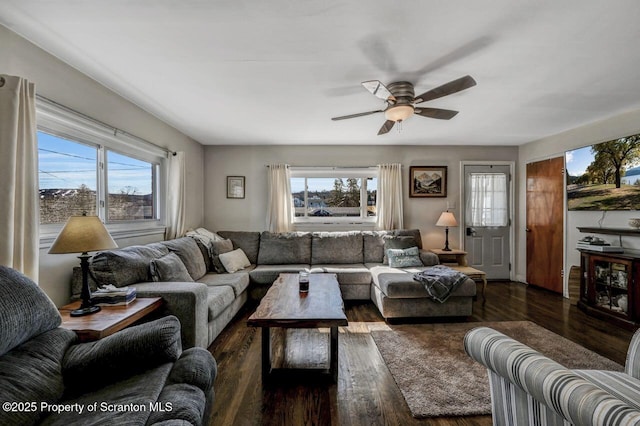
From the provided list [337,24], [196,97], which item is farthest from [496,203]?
[196,97]

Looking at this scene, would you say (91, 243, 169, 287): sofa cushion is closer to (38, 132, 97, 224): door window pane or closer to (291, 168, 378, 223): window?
(38, 132, 97, 224): door window pane

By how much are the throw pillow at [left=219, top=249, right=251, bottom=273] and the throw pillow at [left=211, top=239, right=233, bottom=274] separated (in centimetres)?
6

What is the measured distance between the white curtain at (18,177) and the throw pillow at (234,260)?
2134 mm

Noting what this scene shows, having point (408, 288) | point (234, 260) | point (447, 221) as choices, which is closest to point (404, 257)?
point (408, 288)

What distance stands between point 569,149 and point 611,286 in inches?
77.7

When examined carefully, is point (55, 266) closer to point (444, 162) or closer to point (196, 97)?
point (196, 97)

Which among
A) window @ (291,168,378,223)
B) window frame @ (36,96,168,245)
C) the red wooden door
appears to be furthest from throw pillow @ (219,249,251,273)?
the red wooden door

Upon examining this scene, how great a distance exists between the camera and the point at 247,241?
455cm

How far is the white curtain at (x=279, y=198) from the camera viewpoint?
488 centimetres

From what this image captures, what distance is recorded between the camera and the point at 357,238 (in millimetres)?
4605

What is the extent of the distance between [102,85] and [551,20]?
3.52 metres

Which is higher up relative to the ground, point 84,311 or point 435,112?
point 435,112

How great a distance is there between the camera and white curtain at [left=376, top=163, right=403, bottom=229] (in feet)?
16.2

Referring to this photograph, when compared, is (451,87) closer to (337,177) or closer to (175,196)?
(337,177)
